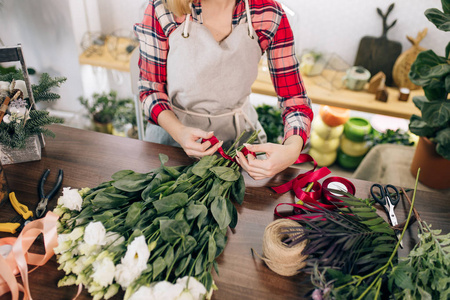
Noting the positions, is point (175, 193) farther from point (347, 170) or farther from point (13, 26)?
point (13, 26)

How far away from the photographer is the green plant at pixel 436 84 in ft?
4.25

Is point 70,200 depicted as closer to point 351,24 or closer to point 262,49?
point 262,49

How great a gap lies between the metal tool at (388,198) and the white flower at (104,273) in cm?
71

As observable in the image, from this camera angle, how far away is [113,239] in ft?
2.43

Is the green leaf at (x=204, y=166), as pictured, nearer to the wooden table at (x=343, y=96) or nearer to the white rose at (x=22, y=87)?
the white rose at (x=22, y=87)

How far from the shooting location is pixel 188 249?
746 millimetres

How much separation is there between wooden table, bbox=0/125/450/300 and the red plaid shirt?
0.19m

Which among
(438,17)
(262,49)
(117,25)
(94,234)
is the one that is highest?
(438,17)

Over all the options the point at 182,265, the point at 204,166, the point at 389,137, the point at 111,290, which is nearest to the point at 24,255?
the point at 111,290

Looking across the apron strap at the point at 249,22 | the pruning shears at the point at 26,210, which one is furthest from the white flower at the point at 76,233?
the apron strap at the point at 249,22

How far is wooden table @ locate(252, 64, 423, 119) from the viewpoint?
7.02 feet

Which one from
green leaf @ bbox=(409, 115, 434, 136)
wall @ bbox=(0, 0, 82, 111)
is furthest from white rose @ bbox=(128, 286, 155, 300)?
wall @ bbox=(0, 0, 82, 111)

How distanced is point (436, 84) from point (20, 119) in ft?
4.83

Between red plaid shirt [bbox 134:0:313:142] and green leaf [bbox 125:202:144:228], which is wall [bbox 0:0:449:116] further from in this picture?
green leaf [bbox 125:202:144:228]
